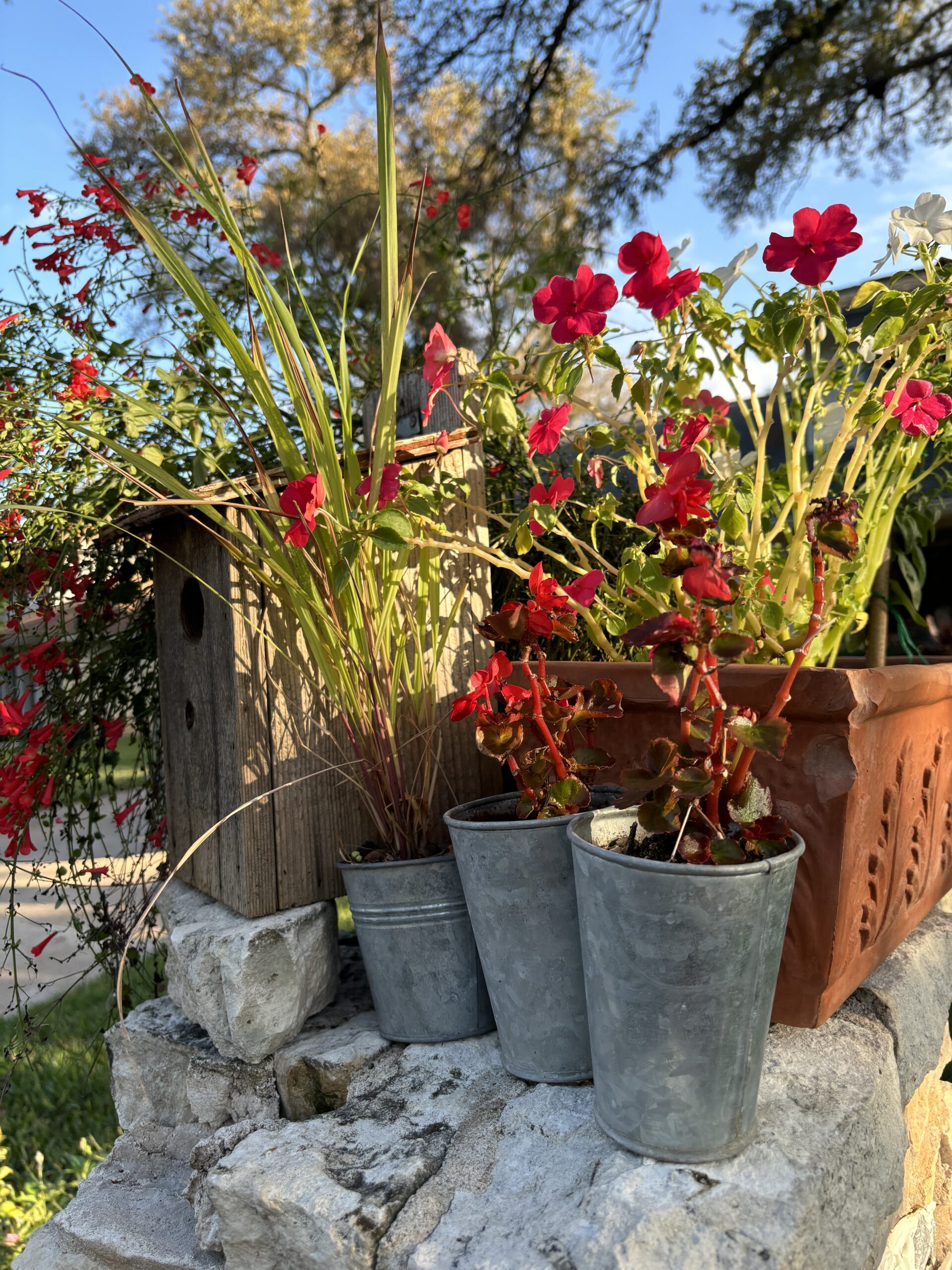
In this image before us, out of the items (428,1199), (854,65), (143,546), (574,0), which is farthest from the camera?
(854,65)

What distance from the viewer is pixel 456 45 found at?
4.29 meters

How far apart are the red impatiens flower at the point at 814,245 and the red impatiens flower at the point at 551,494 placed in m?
0.37

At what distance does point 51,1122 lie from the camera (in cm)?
303

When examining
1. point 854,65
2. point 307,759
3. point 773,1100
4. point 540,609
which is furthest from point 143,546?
point 854,65

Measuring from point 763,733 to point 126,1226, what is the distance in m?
1.29

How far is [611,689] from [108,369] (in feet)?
4.86

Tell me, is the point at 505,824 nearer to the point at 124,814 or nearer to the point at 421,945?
the point at 421,945

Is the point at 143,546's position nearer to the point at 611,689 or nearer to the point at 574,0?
→ the point at 611,689

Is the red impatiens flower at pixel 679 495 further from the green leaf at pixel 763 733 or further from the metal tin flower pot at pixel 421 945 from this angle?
the metal tin flower pot at pixel 421 945

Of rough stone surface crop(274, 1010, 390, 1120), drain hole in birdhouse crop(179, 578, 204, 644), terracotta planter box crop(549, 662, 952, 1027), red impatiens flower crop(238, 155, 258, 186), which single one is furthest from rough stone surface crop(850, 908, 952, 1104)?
red impatiens flower crop(238, 155, 258, 186)

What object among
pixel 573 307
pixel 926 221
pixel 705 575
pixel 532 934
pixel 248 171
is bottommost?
pixel 532 934

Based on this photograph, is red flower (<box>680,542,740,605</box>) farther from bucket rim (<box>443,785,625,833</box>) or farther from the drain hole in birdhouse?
the drain hole in birdhouse

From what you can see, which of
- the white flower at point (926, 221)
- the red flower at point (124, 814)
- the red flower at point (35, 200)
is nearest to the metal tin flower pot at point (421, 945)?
the red flower at point (124, 814)

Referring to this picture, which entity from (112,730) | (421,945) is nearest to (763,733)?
(421,945)
